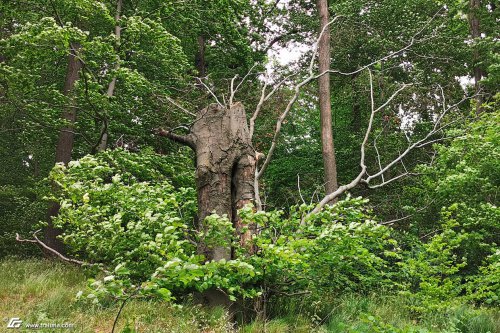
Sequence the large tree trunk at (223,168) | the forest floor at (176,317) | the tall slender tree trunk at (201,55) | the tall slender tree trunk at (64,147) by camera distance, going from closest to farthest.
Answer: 1. the forest floor at (176,317)
2. the large tree trunk at (223,168)
3. the tall slender tree trunk at (64,147)
4. the tall slender tree trunk at (201,55)

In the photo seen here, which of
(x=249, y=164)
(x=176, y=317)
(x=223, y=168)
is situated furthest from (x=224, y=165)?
(x=176, y=317)

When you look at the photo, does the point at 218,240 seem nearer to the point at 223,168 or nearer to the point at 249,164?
the point at 223,168

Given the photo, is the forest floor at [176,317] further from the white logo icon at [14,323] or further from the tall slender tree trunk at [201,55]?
the tall slender tree trunk at [201,55]

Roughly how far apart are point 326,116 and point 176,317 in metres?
8.64

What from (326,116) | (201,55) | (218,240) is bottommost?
(218,240)

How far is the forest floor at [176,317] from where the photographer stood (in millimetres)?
4898

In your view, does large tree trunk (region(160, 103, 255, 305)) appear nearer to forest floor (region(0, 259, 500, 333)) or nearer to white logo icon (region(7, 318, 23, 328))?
forest floor (region(0, 259, 500, 333))

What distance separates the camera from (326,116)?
1238 centimetres

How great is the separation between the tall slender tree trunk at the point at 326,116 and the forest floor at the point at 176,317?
16.4 feet

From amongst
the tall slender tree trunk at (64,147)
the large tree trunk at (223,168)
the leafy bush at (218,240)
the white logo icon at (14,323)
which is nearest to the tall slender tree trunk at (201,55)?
the tall slender tree trunk at (64,147)

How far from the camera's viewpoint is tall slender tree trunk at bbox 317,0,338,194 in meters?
11.9

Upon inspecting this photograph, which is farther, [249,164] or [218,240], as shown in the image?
[249,164]

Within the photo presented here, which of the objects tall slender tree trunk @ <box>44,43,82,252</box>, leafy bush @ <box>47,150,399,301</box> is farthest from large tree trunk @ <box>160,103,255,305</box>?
tall slender tree trunk @ <box>44,43,82,252</box>

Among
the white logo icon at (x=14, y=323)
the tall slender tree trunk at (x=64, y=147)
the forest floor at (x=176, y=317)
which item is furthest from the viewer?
the tall slender tree trunk at (x=64, y=147)
